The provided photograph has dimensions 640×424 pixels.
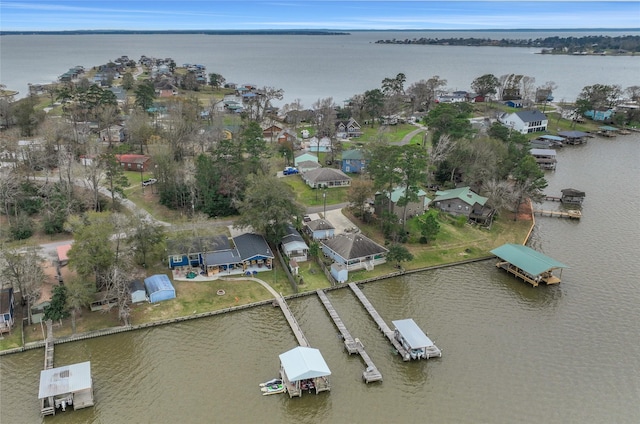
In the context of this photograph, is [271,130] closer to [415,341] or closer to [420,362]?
[415,341]

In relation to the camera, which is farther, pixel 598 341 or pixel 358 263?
pixel 358 263

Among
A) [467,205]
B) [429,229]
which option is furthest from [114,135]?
[467,205]

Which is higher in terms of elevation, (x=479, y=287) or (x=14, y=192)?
(x=14, y=192)

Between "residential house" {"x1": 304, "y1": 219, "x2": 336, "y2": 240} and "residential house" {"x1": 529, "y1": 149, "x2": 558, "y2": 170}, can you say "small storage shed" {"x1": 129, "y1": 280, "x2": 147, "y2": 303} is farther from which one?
"residential house" {"x1": 529, "y1": 149, "x2": 558, "y2": 170}

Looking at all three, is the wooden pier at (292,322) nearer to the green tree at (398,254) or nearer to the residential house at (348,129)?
the green tree at (398,254)

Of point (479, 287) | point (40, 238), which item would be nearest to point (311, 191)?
point (479, 287)

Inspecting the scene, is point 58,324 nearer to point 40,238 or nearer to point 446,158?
point 40,238

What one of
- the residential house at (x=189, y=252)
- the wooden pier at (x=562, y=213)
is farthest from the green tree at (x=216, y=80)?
the wooden pier at (x=562, y=213)
